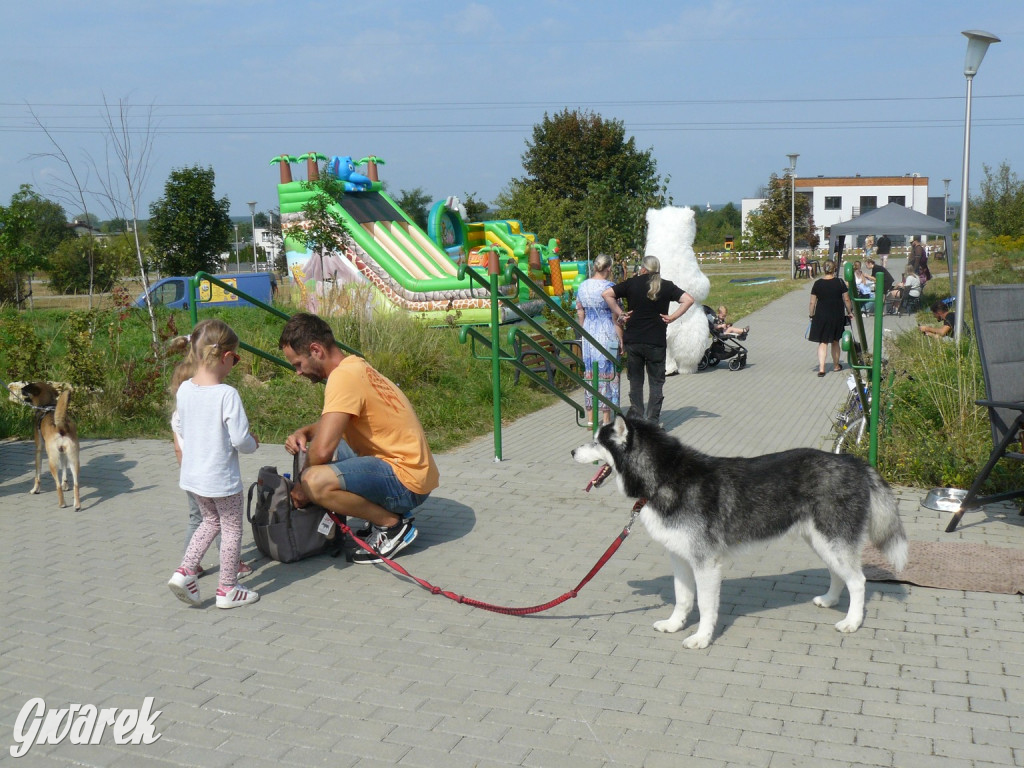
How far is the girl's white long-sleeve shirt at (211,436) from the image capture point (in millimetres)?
4871

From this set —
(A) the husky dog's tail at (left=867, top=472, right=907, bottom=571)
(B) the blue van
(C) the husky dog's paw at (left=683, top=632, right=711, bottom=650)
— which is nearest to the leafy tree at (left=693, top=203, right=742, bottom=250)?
(B) the blue van

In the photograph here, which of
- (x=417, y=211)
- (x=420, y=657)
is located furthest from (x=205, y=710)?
(x=417, y=211)

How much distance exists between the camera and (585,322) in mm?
10031

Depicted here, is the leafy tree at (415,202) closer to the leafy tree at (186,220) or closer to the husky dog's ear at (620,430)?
the leafy tree at (186,220)

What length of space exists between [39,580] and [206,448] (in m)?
1.68

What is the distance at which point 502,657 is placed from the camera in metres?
4.36

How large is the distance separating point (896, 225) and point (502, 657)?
20974 millimetres

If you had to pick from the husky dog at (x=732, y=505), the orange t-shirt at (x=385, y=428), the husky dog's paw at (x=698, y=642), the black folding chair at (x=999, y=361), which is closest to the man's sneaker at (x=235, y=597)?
the orange t-shirt at (x=385, y=428)

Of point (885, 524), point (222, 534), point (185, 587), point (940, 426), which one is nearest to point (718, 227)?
point (940, 426)

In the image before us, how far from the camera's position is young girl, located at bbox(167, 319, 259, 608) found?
4879 mm

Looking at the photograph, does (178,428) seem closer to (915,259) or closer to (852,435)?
(852,435)

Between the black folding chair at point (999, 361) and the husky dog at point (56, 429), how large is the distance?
6.57 metres

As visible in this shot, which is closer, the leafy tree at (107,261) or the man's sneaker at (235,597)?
the man's sneaker at (235,597)

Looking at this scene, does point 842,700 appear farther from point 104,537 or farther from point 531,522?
point 104,537
